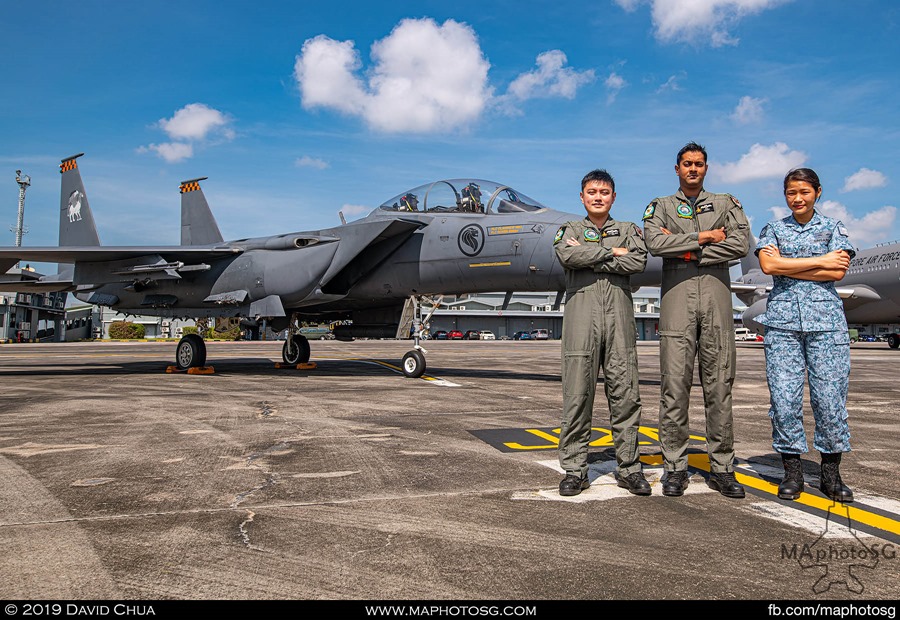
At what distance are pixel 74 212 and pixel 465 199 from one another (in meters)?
12.7

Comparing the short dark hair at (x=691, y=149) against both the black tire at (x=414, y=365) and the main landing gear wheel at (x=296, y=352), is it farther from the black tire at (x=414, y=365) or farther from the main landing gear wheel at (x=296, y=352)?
the main landing gear wheel at (x=296, y=352)

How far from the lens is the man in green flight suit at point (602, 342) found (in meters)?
3.73

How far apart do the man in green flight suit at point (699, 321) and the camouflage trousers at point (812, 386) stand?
285 mm

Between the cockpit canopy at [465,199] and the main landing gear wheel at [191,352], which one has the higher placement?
the cockpit canopy at [465,199]

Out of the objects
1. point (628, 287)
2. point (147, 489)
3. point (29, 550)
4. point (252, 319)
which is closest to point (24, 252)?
point (252, 319)

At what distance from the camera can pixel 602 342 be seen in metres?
3.87

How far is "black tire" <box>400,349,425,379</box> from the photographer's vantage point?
11500 millimetres

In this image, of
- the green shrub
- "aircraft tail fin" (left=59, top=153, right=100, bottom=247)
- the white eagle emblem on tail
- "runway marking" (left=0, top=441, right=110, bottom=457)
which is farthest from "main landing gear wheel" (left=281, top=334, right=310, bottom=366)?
the green shrub

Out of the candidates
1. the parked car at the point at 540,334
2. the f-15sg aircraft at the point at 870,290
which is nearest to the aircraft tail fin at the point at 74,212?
the f-15sg aircraft at the point at 870,290

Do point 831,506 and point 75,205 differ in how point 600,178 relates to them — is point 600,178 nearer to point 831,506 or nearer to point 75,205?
point 831,506
